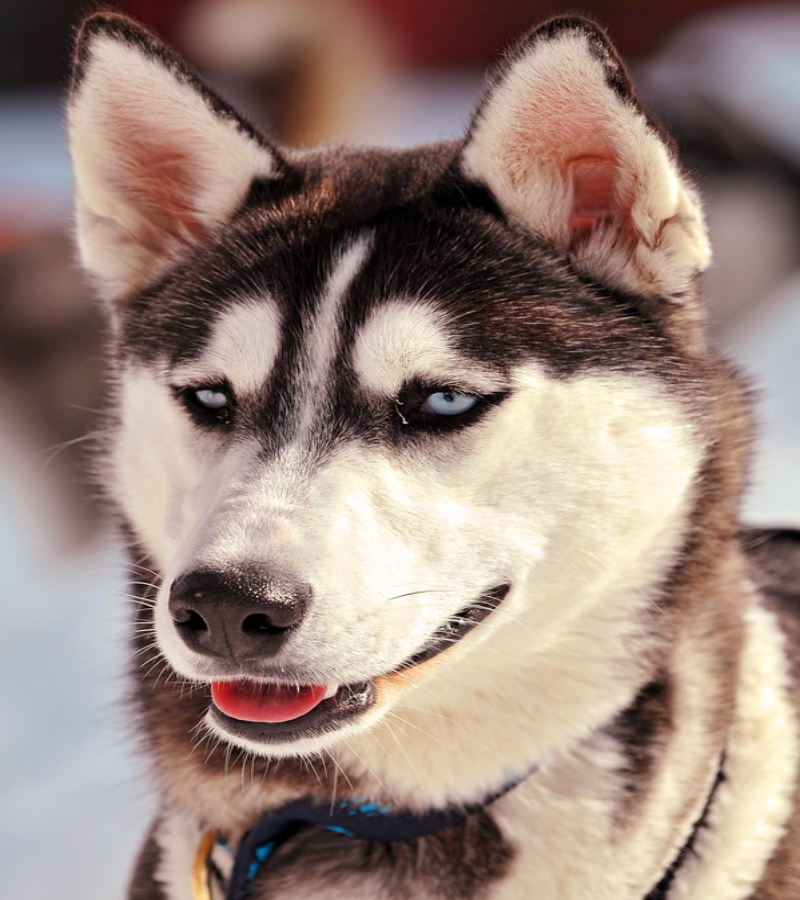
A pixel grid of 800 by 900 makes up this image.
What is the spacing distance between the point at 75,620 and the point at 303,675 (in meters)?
2.22

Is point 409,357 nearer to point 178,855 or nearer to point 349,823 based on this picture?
point 349,823

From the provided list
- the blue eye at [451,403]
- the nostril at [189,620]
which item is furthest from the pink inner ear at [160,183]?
the nostril at [189,620]

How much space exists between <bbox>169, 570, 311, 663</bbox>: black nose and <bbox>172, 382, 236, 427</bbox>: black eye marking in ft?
0.96

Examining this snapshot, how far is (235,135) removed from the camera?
1.52m

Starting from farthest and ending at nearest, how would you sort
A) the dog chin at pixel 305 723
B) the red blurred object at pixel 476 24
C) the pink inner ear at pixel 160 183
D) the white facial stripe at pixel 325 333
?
the red blurred object at pixel 476 24 < the pink inner ear at pixel 160 183 < the white facial stripe at pixel 325 333 < the dog chin at pixel 305 723

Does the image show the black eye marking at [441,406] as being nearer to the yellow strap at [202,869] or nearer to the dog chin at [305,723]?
the dog chin at [305,723]

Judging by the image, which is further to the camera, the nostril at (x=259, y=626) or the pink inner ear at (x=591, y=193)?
the pink inner ear at (x=591, y=193)

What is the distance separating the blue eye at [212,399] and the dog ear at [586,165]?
44 cm

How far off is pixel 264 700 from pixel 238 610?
0.18 m

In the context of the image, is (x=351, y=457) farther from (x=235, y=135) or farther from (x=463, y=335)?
(x=235, y=135)

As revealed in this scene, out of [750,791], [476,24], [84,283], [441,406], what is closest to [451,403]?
[441,406]

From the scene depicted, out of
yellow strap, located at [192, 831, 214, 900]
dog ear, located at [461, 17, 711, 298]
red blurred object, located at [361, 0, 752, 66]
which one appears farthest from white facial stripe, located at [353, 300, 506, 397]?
red blurred object, located at [361, 0, 752, 66]

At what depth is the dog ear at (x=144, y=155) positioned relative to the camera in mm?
1456

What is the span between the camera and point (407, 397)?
1342 mm
